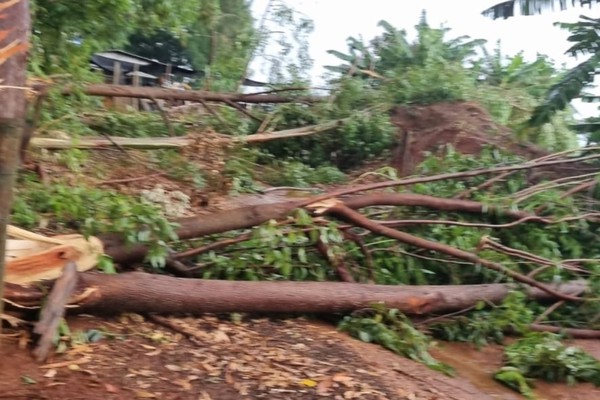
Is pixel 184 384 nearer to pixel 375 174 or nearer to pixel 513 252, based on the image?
pixel 513 252

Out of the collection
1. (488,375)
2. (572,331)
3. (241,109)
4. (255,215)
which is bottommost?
(488,375)

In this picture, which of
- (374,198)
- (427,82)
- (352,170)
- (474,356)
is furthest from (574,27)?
(474,356)

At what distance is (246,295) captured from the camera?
505 cm

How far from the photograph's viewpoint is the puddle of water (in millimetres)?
5102

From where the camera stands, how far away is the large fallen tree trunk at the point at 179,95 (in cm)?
912

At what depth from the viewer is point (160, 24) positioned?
957 cm

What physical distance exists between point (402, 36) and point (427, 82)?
1759 millimetres

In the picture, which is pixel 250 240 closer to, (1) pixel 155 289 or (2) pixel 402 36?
(1) pixel 155 289

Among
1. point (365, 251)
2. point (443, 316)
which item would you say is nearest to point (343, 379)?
point (443, 316)

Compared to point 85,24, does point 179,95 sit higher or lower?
lower

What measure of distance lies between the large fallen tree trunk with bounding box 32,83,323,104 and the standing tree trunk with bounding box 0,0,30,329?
5508 millimetres

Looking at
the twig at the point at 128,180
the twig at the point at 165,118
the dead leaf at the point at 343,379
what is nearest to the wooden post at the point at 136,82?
the twig at the point at 165,118

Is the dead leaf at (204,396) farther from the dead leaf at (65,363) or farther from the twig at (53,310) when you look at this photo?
the twig at (53,310)

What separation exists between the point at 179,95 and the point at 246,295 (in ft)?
17.3
